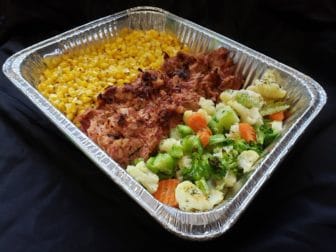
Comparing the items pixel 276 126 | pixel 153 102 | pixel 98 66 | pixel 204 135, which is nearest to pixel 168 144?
pixel 204 135

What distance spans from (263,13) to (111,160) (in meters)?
1.03

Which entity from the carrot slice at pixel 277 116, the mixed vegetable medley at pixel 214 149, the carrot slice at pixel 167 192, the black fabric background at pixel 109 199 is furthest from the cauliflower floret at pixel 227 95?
the carrot slice at pixel 167 192

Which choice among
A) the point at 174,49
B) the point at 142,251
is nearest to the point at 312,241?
the point at 142,251

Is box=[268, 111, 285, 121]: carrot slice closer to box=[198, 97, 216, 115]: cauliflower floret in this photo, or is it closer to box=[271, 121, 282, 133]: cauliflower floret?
box=[271, 121, 282, 133]: cauliflower floret

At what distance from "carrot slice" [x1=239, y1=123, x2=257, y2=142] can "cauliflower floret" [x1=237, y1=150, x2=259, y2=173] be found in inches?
2.8

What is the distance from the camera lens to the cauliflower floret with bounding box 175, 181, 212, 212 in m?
0.87

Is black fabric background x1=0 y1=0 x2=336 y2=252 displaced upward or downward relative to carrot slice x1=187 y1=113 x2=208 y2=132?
downward

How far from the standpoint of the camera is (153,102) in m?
1.22

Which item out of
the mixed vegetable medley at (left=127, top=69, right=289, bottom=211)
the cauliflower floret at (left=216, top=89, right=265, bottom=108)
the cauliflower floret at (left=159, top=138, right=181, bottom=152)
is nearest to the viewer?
the mixed vegetable medley at (left=127, top=69, right=289, bottom=211)

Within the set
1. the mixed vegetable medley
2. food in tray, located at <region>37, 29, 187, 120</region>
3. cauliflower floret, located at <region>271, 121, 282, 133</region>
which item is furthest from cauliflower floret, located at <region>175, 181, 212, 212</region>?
food in tray, located at <region>37, 29, 187, 120</region>

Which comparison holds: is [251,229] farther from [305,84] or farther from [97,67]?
[97,67]

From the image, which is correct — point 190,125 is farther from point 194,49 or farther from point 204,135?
point 194,49

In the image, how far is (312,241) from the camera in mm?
900

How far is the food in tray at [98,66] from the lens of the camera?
1.26 meters
